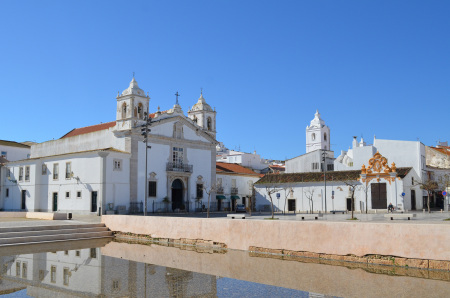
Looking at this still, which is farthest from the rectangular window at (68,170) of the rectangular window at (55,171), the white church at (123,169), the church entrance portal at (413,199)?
the church entrance portal at (413,199)

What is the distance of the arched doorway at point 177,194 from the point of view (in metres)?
43.5

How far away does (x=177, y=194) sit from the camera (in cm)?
4403

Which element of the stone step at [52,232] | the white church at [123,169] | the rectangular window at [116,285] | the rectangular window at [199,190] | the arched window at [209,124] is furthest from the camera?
the arched window at [209,124]

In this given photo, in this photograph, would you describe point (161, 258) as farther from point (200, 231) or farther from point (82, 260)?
point (200, 231)

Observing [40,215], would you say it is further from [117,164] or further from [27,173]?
[27,173]

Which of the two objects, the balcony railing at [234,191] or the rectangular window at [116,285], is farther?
the balcony railing at [234,191]

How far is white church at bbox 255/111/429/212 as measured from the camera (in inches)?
1706

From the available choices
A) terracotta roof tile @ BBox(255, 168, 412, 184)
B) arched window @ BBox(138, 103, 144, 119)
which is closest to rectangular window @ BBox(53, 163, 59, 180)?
arched window @ BBox(138, 103, 144, 119)

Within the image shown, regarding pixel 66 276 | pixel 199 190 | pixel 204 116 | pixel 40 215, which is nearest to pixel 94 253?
pixel 66 276

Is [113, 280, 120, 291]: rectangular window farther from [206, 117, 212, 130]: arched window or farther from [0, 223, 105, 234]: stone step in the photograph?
[206, 117, 212, 130]: arched window

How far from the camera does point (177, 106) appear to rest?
44.9 m

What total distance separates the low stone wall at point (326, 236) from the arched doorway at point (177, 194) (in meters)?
23.9

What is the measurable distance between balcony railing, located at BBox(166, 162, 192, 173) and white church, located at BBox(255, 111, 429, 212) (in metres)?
8.99

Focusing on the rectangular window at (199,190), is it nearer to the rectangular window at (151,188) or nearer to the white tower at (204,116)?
the rectangular window at (151,188)
